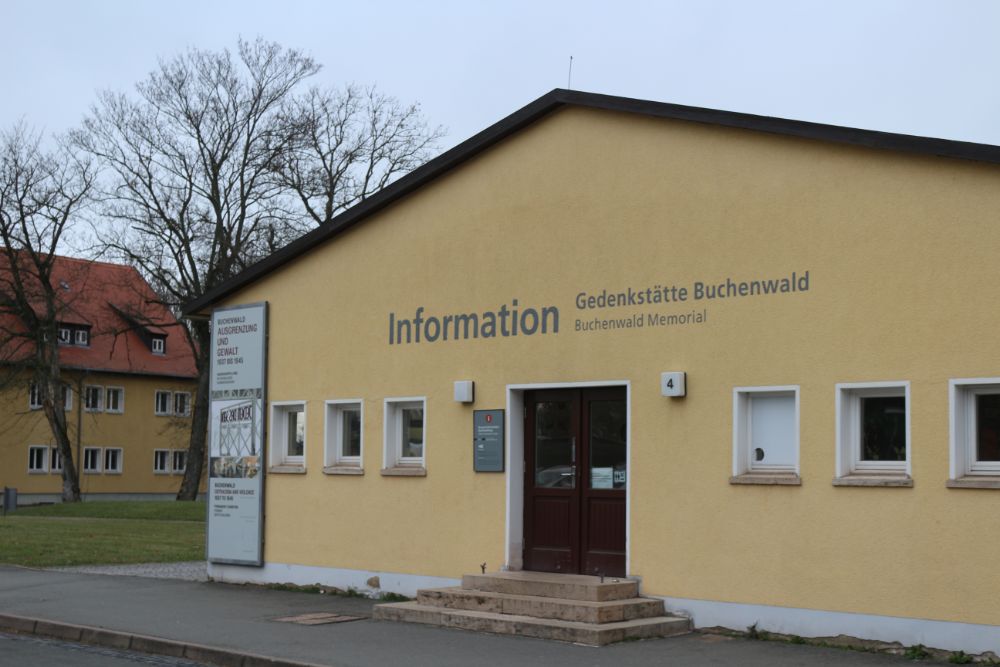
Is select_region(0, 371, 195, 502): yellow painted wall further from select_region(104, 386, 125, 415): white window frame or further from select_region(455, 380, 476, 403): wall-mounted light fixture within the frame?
select_region(455, 380, 476, 403): wall-mounted light fixture

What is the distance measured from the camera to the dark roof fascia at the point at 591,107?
36.8 ft

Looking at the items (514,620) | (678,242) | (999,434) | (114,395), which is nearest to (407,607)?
(514,620)

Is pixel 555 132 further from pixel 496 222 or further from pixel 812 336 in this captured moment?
pixel 812 336

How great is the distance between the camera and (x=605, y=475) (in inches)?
553

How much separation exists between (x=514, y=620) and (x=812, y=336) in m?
4.11

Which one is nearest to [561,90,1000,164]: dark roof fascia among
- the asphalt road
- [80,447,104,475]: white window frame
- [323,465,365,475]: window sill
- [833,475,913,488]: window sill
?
[833,475,913,488]: window sill

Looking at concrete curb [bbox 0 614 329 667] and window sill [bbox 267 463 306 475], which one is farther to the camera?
window sill [bbox 267 463 306 475]

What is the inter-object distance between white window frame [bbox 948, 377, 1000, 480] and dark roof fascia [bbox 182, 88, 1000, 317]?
6.52 ft

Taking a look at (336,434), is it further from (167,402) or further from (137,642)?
(167,402)

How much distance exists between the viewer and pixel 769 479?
12250 mm

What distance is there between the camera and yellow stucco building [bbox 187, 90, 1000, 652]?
1116 cm

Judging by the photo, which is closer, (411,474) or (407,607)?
(407,607)

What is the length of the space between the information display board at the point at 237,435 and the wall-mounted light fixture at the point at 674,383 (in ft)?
22.6

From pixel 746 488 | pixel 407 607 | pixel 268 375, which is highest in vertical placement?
pixel 268 375
